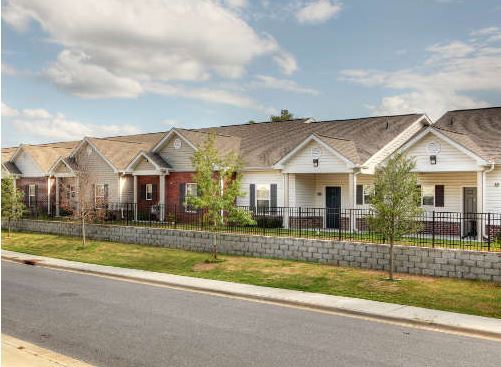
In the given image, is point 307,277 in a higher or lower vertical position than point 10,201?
lower

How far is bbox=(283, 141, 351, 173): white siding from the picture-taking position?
28.0 metres

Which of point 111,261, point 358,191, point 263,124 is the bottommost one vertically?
point 111,261

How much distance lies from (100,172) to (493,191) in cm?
2766

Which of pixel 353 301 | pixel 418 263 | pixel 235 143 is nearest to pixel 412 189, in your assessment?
pixel 418 263

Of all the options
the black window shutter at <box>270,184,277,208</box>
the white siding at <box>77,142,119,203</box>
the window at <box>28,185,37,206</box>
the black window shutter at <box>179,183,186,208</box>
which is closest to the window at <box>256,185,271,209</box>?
the black window shutter at <box>270,184,277,208</box>

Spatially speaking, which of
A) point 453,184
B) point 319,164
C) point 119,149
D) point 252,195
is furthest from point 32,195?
point 453,184

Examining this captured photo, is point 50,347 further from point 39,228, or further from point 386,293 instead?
point 39,228

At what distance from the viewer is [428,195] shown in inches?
1083

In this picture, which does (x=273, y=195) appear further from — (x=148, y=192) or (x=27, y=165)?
(x=27, y=165)

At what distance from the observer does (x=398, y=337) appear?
11531 millimetres

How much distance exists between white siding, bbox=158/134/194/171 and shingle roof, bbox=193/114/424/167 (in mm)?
3581

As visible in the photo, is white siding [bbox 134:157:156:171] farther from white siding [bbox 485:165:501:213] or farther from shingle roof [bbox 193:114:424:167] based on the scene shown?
white siding [bbox 485:165:501:213]

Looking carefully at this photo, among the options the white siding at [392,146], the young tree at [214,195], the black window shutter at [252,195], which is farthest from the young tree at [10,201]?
the white siding at [392,146]

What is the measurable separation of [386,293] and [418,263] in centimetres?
285
